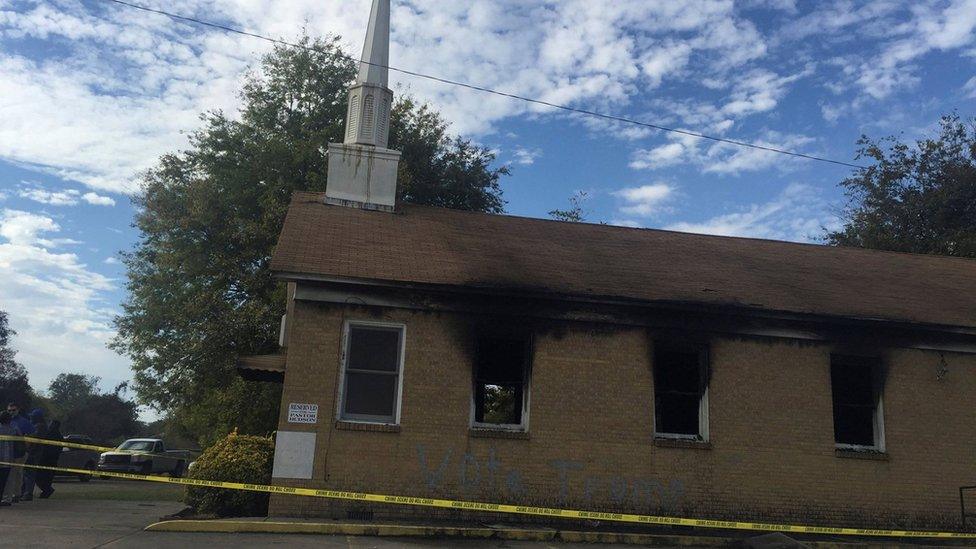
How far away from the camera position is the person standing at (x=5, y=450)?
38.1 feet

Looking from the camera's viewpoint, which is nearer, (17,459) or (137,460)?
(17,459)

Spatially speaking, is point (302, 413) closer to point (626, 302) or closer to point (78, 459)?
point (626, 302)

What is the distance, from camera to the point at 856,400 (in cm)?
1310

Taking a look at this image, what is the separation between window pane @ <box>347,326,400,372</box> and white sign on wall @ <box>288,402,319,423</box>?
89cm

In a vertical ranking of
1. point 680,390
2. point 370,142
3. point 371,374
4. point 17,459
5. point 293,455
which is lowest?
point 17,459

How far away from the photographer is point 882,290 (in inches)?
561

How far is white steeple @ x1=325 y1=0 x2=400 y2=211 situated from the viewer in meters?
15.5

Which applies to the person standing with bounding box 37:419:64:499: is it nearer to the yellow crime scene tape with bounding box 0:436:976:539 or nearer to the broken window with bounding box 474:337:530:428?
the yellow crime scene tape with bounding box 0:436:976:539

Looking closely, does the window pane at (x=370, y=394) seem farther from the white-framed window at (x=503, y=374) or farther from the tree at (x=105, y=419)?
the tree at (x=105, y=419)

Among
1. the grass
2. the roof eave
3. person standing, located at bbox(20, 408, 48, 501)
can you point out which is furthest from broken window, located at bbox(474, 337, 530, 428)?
the grass

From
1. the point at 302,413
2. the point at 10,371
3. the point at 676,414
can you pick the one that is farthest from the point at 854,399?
the point at 10,371

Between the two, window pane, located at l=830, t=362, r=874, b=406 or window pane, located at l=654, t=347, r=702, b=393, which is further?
window pane, located at l=830, t=362, r=874, b=406

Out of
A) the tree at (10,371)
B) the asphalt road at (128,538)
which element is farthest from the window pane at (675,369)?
the tree at (10,371)

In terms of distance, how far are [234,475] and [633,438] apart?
6.15 meters
